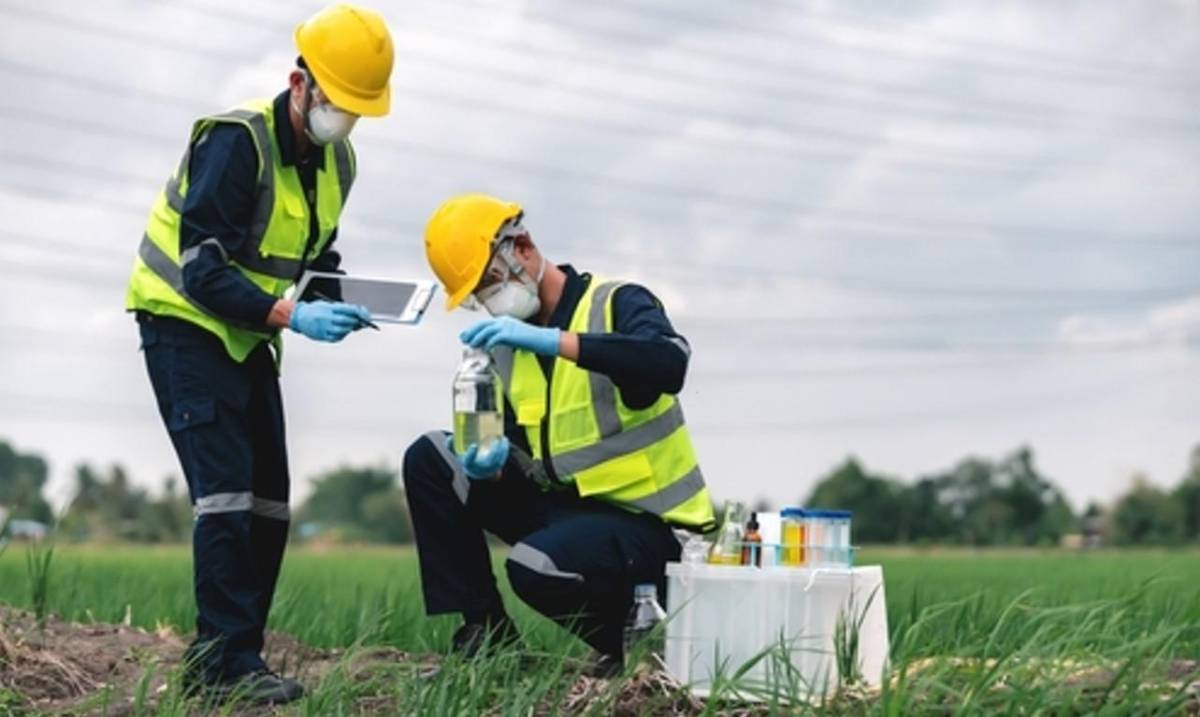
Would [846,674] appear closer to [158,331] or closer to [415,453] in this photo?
[415,453]

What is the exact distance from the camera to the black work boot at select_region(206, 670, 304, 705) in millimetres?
5855

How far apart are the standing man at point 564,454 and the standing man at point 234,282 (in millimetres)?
447

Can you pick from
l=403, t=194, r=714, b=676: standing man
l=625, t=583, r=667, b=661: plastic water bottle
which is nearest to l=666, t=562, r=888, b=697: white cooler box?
l=625, t=583, r=667, b=661: plastic water bottle

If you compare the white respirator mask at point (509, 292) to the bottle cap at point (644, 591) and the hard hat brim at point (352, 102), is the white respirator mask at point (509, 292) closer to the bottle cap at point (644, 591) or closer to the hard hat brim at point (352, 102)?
the hard hat brim at point (352, 102)

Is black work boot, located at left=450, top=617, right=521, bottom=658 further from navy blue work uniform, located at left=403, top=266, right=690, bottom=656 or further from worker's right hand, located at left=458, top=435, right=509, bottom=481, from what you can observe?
worker's right hand, located at left=458, top=435, right=509, bottom=481

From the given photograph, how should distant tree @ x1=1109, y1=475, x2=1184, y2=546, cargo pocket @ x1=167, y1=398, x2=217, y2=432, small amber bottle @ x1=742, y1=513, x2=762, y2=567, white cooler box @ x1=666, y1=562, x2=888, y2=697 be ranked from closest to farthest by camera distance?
white cooler box @ x1=666, y1=562, x2=888, y2=697 → small amber bottle @ x1=742, y1=513, x2=762, y2=567 → cargo pocket @ x1=167, y1=398, x2=217, y2=432 → distant tree @ x1=1109, y1=475, x2=1184, y2=546

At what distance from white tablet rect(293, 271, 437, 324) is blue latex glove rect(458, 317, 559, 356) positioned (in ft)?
0.73

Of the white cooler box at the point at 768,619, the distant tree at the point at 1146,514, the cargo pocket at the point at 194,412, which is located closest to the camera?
the white cooler box at the point at 768,619

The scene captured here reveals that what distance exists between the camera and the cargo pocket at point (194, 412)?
20.3 feet

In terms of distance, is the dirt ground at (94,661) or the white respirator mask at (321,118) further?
the white respirator mask at (321,118)

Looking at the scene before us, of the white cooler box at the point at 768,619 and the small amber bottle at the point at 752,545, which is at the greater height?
the small amber bottle at the point at 752,545

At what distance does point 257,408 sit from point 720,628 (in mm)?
1763

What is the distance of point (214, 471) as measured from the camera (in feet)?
20.4

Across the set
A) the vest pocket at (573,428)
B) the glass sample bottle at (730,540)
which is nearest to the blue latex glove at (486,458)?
the vest pocket at (573,428)
